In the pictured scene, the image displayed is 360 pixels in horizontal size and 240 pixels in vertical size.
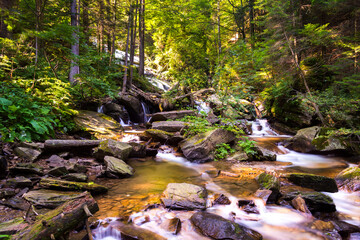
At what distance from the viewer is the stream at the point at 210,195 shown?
3.21 metres

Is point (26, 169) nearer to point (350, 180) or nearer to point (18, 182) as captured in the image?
point (18, 182)

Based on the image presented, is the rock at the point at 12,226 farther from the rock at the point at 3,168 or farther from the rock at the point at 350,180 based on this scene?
the rock at the point at 350,180

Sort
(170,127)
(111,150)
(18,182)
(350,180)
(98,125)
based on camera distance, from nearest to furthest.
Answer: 1. (18,182)
2. (350,180)
3. (111,150)
4. (98,125)
5. (170,127)

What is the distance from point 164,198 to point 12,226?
7.87ft

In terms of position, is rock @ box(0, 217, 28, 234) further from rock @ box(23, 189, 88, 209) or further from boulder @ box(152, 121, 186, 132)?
boulder @ box(152, 121, 186, 132)

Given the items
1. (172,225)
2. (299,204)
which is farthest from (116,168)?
(299,204)

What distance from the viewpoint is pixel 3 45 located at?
23.0 ft

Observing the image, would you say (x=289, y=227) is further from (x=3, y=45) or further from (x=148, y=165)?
(x=3, y=45)

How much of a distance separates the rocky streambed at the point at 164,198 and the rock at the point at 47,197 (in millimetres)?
15

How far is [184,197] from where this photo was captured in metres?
3.89

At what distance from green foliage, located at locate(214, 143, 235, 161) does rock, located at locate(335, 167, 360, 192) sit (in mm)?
3430

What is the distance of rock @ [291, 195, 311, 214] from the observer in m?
3.66

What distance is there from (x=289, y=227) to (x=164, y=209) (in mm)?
2370

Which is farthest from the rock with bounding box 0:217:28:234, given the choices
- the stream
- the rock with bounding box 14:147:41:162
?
the rock with bounding box 14:147:41:162
